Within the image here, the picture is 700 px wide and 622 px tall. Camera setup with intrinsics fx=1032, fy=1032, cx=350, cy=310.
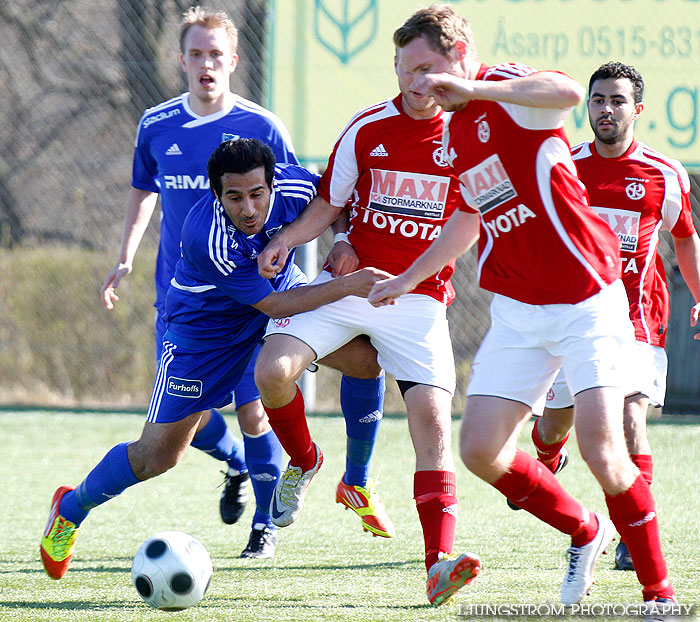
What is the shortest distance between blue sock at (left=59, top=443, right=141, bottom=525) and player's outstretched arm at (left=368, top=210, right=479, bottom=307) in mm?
1231

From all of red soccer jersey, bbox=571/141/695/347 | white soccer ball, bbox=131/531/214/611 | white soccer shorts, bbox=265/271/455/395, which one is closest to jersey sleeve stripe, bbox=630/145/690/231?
red soccer jersey, bbox=571/141/695/347

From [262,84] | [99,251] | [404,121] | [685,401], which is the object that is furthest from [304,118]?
[404,121]

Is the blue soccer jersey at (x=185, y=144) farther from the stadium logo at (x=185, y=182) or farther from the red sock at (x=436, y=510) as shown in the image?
the red sock at (x=436, y=510)

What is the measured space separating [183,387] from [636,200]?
6.26 feet

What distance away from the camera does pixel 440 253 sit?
3326mm

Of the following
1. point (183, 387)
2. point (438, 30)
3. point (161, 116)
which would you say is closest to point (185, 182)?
point (161, 116)

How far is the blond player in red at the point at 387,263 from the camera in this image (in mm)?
3674

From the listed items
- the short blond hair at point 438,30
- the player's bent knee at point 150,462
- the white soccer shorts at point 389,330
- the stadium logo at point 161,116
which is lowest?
the player's bent knee at point 150,462

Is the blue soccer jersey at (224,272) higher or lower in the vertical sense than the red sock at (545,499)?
higher

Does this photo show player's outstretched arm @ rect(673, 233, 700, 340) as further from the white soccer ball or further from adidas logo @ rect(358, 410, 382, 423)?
the white soccer ball

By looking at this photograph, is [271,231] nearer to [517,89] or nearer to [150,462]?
[150,462]

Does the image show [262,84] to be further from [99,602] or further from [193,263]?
[99,602]

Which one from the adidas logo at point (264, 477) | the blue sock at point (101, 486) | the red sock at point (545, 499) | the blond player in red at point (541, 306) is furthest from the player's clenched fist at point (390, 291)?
the adidas logo at point (264, 477)

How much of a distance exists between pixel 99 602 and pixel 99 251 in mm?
6636
